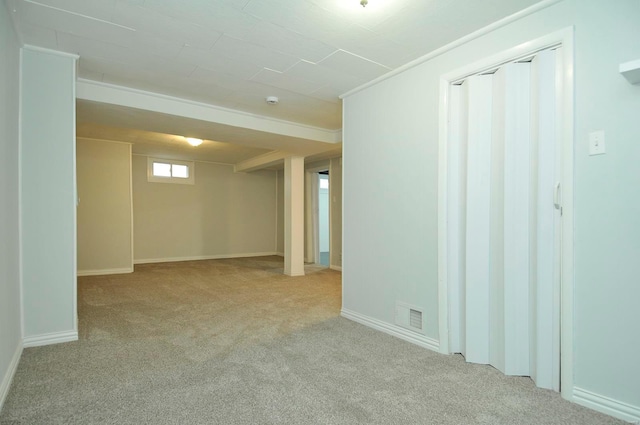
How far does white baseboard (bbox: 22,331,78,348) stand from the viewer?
8.37ft

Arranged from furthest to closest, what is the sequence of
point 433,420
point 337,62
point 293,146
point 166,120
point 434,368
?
point 293,146 → point 166,120 → point 337,62 → point 434,368 → point 433,420

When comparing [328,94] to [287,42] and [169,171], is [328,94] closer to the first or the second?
[287,42]

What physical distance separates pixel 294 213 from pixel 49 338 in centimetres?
384

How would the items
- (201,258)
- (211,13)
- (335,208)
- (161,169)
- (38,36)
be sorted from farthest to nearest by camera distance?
1. (201,258)
2. (161,169)
3. (335,208)
4. (38,36)
5. (211,13)

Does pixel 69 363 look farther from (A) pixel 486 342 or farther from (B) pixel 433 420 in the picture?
(A) pixel 486 342

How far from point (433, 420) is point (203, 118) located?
3.54 m

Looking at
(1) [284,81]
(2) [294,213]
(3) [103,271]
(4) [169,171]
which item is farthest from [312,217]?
(1) [284,81]

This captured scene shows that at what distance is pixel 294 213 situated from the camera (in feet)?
19.5

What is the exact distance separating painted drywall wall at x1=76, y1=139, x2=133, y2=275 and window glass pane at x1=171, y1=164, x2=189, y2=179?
156cm

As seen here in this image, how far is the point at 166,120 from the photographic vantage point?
12.3 feet

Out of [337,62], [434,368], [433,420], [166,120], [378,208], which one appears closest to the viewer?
[433,420]

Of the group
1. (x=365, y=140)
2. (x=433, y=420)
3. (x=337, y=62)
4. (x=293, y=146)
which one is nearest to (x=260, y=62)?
(x=337, y=62)

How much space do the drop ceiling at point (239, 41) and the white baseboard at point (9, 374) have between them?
223 centimetres

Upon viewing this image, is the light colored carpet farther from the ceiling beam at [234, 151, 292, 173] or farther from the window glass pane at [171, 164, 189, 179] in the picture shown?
the window glass pane at [171, 164, 189, 179]
